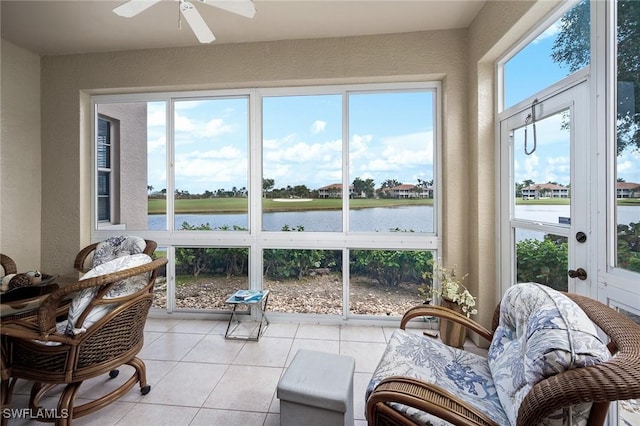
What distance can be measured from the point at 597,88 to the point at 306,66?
2349 millimetres

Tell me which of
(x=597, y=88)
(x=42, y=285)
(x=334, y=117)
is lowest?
(x=42, y=285)

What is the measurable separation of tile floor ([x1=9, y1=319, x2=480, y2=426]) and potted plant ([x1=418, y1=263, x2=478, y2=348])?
0.58m

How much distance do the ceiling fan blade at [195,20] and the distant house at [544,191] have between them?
2.57 metres

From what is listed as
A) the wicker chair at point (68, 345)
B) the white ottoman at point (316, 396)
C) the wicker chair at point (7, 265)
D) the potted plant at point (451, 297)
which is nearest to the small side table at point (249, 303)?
the wicker chair at point (68, 345)

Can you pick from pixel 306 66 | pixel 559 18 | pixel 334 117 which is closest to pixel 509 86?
pixel 559 18

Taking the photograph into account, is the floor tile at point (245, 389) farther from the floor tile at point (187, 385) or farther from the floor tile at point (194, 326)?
the floor tile at point (194, 326)

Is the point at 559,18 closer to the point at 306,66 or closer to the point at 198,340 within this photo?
the point at 306,66

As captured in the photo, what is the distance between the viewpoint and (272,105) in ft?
10.1

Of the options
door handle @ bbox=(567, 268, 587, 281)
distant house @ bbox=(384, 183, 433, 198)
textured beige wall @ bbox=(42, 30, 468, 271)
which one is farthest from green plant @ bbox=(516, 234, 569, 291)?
distant house @ bbox=(384, 183, 433, 198)

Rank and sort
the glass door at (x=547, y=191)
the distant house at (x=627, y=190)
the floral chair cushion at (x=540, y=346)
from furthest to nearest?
the glass door at (x=547, y=191), the distant house at (x=627, y=190), the floral chair cushion at (x=540, y=346)

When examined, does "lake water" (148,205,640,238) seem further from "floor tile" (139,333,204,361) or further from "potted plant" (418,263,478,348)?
"floor tile" (139,333,204,361)

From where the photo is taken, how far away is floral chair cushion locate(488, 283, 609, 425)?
853 millimetres

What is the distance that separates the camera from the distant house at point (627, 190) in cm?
128

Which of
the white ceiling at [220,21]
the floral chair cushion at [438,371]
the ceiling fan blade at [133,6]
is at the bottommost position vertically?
the floral chair cushion at [438,371]
